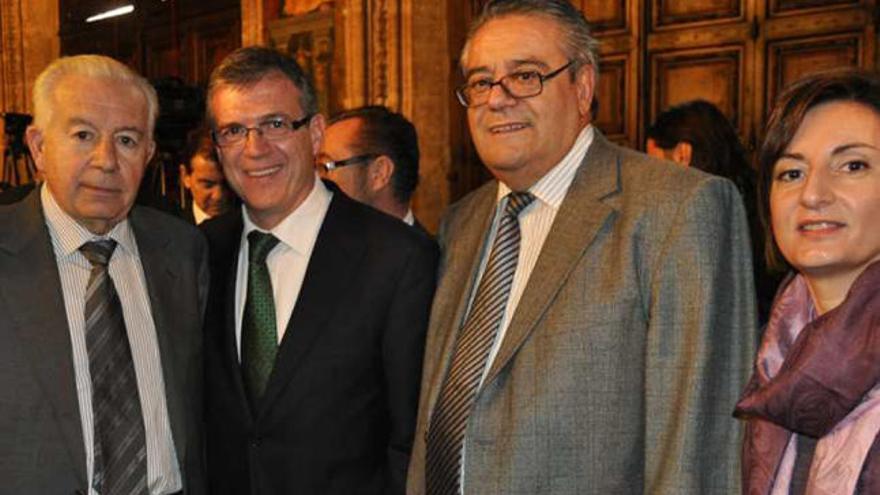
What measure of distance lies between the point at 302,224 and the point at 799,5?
3821 millimetres

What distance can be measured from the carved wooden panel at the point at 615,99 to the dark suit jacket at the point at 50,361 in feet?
12.6

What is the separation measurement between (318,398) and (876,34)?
153 inches

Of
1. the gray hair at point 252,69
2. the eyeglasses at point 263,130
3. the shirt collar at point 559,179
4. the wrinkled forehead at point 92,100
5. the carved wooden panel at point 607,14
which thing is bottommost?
the shirt collar at point 559,179

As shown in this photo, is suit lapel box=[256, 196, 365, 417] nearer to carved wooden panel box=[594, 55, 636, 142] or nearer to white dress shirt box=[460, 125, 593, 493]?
white dress shirt box=[460, 125, 593, 493]

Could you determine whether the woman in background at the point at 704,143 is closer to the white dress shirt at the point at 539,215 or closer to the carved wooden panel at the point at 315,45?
the white dress shirt at the point at 539,215

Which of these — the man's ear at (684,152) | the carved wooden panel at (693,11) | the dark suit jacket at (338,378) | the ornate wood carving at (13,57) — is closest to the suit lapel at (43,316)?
the dark suit jacket at (338,378)

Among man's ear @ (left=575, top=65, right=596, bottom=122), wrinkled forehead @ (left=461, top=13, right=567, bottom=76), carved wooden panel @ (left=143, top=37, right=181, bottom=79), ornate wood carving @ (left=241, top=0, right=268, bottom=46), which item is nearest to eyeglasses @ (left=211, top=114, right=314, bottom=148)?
wrinkled forehead @ (left=461, top=13, right=567, bottom=76)

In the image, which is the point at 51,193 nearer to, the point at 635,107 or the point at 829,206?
the point at 829,206

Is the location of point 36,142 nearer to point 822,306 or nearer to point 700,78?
point 822,306

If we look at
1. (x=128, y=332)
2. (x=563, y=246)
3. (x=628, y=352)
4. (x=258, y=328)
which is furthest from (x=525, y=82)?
(x=128, y=332)

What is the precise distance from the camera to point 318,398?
7.40ft

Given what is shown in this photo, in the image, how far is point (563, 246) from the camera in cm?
200

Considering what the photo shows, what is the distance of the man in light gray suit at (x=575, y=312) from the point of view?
184cm

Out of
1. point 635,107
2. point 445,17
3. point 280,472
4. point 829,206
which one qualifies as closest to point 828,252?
point 829,206
